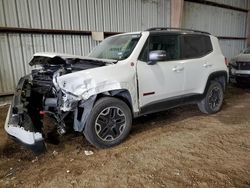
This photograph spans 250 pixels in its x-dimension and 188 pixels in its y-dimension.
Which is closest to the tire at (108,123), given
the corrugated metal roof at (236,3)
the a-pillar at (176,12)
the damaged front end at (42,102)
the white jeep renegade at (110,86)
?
the white jeep renegade at (110,86)

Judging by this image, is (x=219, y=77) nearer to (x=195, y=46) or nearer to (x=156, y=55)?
(x=195, y=46)

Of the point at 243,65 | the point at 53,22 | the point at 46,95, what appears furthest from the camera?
the point at 243,65

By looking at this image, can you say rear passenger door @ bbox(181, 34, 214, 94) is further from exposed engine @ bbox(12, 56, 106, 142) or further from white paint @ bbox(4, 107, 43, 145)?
white paint @ bbox(4, 107, 43, 145)

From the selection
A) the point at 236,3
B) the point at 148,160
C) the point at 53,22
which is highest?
the point at 236,3

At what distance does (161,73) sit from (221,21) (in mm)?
9471

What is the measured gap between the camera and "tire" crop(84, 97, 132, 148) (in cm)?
325

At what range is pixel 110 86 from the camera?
130 inches

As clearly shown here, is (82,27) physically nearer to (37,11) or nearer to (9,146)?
(37,11)

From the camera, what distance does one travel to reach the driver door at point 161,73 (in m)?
3.72

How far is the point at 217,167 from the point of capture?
9.46 feet

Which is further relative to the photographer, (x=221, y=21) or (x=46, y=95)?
(x=221, y=21)

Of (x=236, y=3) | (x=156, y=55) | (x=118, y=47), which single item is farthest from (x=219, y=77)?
(x=236, y=3)

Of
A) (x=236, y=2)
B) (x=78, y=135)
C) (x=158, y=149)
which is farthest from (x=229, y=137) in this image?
(x=236, y=2)

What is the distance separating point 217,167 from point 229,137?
1140mm
